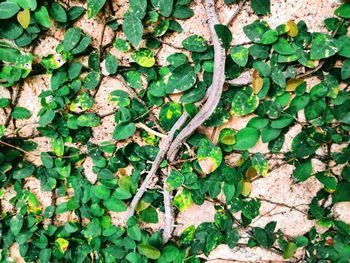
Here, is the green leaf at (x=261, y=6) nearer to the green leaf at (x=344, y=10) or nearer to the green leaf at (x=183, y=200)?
the green leaf at (x=344, y=10)

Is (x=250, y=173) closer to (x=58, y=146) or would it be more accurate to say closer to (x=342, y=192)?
(x=342, y=192)

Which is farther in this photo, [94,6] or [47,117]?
[47,117]

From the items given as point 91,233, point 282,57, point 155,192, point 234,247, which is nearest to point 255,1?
point 282,57

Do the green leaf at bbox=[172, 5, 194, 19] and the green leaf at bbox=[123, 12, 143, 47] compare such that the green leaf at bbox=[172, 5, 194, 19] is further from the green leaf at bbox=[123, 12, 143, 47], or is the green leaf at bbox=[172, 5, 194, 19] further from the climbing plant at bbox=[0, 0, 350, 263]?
the green leaf at bbox=[123, 12, 143, 47]

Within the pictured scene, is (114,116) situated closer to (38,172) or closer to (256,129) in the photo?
(38,172)

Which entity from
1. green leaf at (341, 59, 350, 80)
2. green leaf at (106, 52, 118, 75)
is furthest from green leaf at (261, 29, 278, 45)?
green leaf at (106, 52, 118, 75)

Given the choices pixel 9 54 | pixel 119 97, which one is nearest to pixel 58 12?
pixel 9 54
